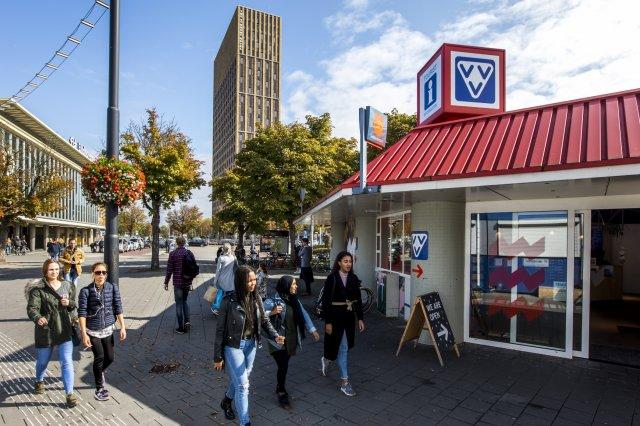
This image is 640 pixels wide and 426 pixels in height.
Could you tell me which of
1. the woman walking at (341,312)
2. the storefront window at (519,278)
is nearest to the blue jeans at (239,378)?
the woman walking at (341,312)

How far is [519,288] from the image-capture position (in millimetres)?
6930

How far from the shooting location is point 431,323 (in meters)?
6.26

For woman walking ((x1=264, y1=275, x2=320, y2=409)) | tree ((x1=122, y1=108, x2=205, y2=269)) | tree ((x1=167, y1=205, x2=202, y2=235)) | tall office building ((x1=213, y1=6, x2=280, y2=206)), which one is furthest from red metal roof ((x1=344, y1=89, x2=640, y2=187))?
tall office building ((x1=213, y1=6, x2=280, y2=206))

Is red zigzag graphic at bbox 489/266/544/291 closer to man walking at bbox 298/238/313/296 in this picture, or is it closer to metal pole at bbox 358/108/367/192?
metal pole at bbox 358/108/367/192

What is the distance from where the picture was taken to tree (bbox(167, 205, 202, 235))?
223 feet

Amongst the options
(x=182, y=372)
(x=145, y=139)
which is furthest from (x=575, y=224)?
(x=145, y=139)

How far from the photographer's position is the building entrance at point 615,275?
8.74 meters

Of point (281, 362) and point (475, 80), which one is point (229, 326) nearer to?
point (281, 362)

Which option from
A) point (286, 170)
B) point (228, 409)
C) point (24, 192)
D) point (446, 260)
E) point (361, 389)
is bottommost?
point (361, 389)

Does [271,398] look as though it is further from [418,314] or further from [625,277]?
[625,277]

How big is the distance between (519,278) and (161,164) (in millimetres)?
15523

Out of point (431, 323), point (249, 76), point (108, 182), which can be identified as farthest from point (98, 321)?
point (249, 76)

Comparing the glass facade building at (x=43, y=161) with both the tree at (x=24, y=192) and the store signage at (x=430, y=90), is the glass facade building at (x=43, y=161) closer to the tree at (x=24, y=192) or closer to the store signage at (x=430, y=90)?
the tree at (x=24, y=192)

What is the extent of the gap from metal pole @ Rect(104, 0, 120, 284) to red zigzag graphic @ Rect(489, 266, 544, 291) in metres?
6.62
